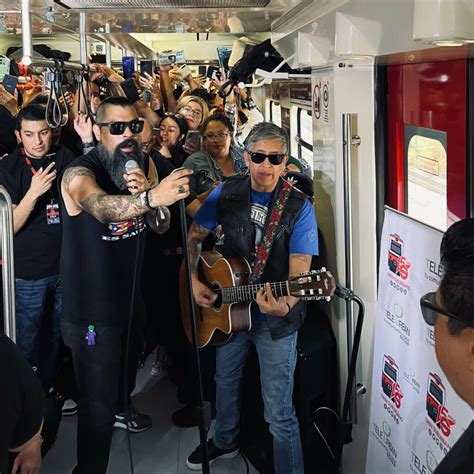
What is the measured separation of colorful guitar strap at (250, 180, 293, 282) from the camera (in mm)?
2996

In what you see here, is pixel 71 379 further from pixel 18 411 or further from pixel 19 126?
pixel 18 411

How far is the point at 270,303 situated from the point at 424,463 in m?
0.99

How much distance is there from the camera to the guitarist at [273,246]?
2.99 meters

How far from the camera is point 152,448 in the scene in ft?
Result: 12.3

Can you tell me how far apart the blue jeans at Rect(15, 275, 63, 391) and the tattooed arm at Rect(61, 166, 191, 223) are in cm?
92

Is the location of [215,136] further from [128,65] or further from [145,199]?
[145,199]

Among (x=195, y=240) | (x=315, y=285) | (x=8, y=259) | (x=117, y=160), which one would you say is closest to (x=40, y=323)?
(x=195, y=240)

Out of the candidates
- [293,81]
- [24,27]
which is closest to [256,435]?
[24,27]

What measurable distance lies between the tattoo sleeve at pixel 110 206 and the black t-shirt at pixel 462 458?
1.61 meters

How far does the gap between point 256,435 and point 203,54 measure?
10.3 metres

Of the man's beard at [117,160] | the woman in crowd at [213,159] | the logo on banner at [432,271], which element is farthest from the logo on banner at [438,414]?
the woman in crowd at [213,159]

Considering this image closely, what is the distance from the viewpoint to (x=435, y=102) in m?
2.23

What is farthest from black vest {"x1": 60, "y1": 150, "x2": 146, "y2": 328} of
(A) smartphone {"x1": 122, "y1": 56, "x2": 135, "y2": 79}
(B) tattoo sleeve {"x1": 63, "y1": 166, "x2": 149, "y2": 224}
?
(A) smartphone {"x1": 122, "y1": 56, "x2": 135, "y2": 79}

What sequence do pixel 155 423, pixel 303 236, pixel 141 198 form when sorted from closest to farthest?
pixel 141 198 → pixel 303 236 → pixel 155 423
